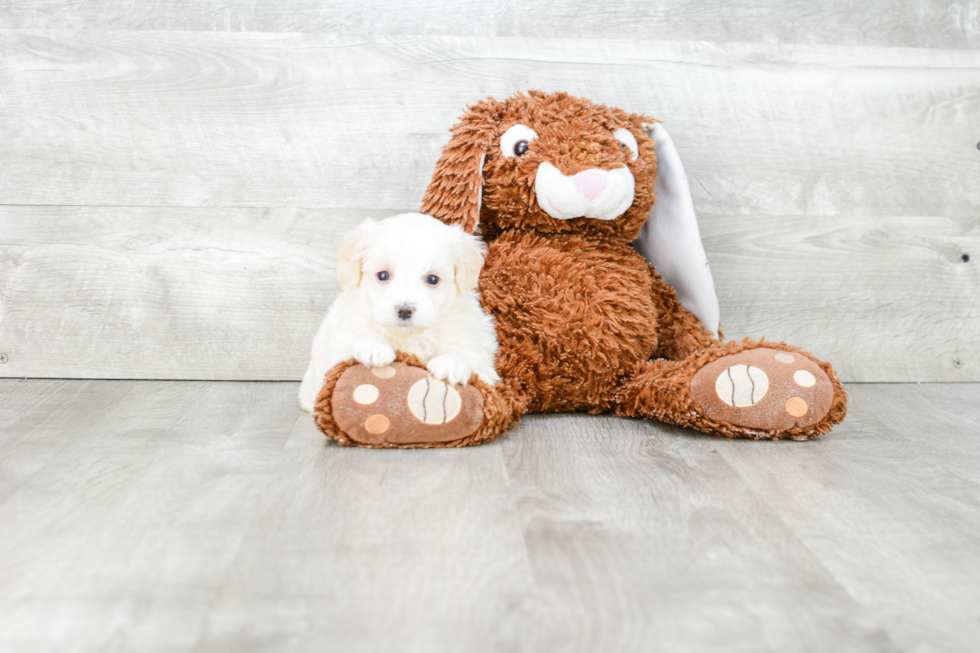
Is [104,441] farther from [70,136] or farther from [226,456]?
[70,136]

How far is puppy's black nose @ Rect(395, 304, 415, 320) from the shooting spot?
0.93 meters

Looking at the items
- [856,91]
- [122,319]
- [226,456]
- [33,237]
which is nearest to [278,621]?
[226,456]

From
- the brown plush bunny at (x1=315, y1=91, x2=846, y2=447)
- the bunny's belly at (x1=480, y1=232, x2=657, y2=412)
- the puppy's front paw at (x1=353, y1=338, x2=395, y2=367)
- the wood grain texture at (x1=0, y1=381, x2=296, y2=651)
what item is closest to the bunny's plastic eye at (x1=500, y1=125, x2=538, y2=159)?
the brown plush bunny at (x1=315, y1=91, x2=846, y2=447)

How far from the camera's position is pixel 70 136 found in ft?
4.21

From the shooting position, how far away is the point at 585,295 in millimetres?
1082

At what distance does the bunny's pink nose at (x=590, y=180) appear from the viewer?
1.03 metres

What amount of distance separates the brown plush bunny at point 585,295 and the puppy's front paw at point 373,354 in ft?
0.04

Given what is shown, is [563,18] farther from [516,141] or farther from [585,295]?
[585,295]

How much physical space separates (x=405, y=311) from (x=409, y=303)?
1 centimetres

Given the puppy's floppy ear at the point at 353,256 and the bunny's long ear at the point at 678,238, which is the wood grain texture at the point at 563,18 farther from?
the puppy's floppy ear at the point at 353,256

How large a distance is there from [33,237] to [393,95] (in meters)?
0.66

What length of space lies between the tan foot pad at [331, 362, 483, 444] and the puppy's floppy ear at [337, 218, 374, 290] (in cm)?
12

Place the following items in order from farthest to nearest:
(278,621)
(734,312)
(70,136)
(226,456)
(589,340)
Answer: (734,312) < (70,136) < (589,340) < (226,456) < (278,621)

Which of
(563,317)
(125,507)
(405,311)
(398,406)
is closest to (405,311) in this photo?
(405,311)
